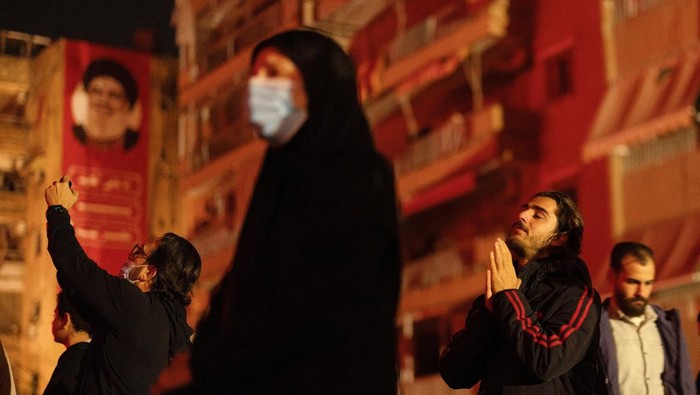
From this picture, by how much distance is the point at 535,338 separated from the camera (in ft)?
14.0

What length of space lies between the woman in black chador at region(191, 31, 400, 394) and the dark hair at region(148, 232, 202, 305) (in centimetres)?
202

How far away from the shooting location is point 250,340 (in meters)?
2.76

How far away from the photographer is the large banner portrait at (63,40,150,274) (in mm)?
28156

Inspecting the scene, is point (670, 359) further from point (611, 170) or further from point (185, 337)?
point (611, 170)

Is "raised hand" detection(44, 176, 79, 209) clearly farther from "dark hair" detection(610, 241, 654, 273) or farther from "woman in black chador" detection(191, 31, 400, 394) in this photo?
"dark hair" detection(610, 241, 654, 273)

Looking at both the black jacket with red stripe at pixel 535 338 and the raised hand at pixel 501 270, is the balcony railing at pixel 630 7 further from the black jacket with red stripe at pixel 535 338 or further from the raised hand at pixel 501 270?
the raised hand at pixel 501 270

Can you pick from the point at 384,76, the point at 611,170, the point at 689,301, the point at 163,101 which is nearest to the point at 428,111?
the point at 384,76

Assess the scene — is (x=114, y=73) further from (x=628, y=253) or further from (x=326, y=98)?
(x=326, y=98)

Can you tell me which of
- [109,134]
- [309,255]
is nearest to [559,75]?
[109,134]

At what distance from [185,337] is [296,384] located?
2175 millimetres

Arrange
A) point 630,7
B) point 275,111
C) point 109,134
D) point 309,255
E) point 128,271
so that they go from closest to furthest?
1. point 309,255
2. point 275,111
3. point 128,271
4. point 630,7
5. point 109,134

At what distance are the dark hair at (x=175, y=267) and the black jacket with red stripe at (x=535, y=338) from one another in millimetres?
1092

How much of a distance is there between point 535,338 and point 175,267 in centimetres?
153

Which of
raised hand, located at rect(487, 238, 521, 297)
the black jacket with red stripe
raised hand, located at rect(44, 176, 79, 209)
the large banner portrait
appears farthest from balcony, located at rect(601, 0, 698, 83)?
the large banner portrait
